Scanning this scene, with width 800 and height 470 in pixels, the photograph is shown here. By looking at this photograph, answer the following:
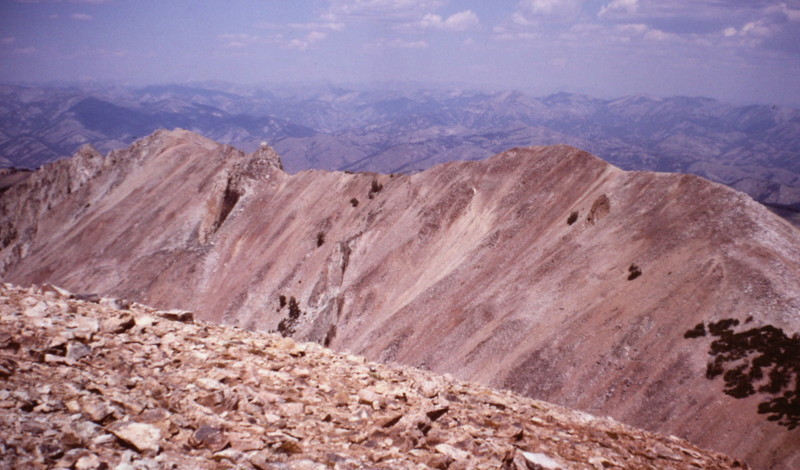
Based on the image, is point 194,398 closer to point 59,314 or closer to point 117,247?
point 59,314

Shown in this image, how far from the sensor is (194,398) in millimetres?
8141

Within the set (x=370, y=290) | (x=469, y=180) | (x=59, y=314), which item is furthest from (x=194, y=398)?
(x=469, y=180)

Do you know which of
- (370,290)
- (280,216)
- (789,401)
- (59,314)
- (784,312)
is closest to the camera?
(59,314)

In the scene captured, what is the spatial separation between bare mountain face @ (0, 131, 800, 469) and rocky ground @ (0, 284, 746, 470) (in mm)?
11791

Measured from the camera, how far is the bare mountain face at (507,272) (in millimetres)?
20812

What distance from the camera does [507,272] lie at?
3534 cm

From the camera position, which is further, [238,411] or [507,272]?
[507,272]

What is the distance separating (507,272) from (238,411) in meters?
29.4

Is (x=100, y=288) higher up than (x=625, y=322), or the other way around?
(x=625, y=322)

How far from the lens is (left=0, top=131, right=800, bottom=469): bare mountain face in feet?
68.3

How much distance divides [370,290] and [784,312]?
1164 inches

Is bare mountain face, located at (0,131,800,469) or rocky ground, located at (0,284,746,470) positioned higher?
rocky ground, located at (0,284,746,470)

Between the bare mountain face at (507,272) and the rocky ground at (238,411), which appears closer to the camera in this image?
the rocky ground at (238,411)

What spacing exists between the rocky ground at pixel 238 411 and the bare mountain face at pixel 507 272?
464 inches
